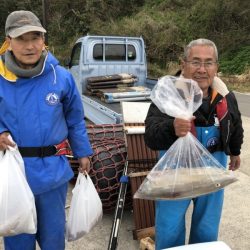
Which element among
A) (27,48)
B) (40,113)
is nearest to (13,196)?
(40,113)

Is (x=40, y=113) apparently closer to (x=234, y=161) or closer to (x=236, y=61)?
(x=234, y=161)

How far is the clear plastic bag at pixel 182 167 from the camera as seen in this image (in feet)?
6.62

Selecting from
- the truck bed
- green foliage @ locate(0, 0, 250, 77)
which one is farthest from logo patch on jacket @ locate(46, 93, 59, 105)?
green foliage @ locate(0, 0, 250, 77)

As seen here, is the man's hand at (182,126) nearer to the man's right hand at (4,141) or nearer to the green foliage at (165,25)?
the man's right hand at (4,141)

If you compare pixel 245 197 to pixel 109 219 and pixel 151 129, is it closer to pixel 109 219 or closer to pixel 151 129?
pixel 109 219

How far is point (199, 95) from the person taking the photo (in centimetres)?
198

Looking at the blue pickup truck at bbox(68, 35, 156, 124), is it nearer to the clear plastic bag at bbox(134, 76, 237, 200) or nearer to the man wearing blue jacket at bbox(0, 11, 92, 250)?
the man wearing blue jacket at bbox(0, 11, 92, 250)

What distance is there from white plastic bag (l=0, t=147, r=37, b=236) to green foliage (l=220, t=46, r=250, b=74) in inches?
682

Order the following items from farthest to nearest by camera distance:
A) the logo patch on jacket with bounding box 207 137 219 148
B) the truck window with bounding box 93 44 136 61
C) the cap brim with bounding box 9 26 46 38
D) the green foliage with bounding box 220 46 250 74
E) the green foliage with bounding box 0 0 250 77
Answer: the green foliage with bounding box 0 0 250 77
the green foliage with bounding box 220 46 250 74
the truck window with bounding box 93 44 136 61
the logo patch on jacket with bounding box 207 137 219 148
the cap brim with bounding box 9 26 46 38

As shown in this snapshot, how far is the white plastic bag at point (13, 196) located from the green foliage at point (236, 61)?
17.3 metres

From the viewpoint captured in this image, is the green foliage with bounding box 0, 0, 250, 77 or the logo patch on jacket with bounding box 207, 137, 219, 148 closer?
the logo patch on jacket with bounding box 207, 137, 219, 148

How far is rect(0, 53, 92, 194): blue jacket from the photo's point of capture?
80.4 inches

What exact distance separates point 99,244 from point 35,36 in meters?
1.91

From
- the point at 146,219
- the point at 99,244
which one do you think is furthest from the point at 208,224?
the point at 99,244
